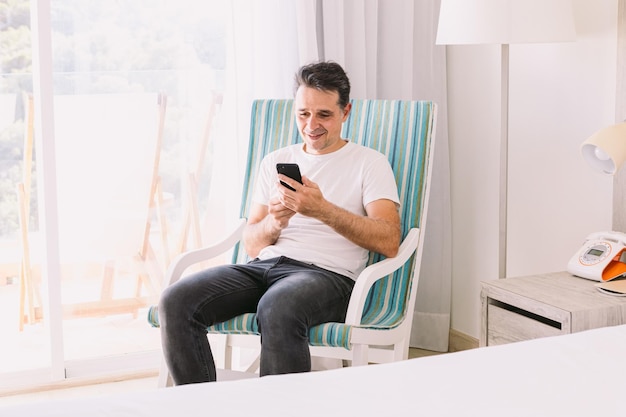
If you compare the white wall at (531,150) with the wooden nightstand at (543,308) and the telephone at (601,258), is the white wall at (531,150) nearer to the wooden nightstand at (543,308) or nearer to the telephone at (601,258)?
the telephone at (601,258)

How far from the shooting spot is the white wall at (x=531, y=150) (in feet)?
8.70

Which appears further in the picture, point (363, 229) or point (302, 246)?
point (302, 246)

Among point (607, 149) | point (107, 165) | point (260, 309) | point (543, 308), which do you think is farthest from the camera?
point (107, 165)

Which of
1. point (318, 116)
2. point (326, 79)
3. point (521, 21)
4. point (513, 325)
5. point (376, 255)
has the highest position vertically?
point (521, 21)

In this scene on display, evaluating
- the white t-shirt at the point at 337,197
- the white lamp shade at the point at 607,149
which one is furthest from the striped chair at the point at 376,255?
the white lamp shade at the point at 607,149

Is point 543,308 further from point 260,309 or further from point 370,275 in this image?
point 260,309

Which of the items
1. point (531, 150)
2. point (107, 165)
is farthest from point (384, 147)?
point (107, 165)

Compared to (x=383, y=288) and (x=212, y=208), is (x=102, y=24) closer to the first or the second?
(x=212, y=208)

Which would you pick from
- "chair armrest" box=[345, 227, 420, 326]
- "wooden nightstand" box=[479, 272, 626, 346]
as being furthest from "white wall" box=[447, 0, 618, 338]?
"chair armrest" box=[345, 227, 420, 326]

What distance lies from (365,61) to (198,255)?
3.61ft

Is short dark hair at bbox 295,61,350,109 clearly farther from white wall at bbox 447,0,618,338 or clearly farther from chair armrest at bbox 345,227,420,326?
white wall at bbox 447,0,618,338

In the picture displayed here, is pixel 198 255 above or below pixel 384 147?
below

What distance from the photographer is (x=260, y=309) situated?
90.1 inches

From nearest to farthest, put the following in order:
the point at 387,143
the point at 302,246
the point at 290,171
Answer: the point at 290,171 → the point at 302,246 → the point at 387,143
